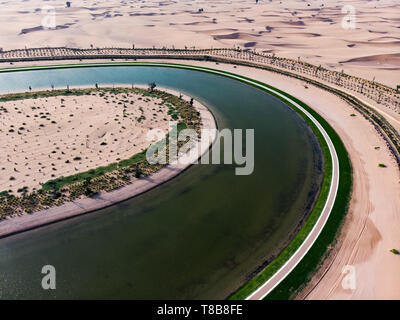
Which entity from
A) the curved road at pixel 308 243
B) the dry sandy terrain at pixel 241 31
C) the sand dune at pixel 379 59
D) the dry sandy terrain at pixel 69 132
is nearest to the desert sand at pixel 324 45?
the sand dune at pixel 379 59

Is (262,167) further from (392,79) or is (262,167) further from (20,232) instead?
(392,79)

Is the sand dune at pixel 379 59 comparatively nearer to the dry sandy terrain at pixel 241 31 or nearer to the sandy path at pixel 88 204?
the dry sandy terrain at pixel 241 31

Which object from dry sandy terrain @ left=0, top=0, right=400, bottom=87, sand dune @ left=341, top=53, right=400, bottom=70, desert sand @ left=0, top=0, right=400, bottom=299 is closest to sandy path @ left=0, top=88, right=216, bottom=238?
desert sand @ left=0, top=0, right=400, bottom=299

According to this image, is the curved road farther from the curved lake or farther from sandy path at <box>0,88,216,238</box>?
sandy path at <box>0,88,216,238</box>

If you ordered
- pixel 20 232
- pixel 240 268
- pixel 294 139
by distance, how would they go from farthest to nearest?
pixel 294 139 < pixel 20 232 < pixel 240 268

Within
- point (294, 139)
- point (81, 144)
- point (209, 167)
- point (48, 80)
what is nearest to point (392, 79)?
point (294, 139)

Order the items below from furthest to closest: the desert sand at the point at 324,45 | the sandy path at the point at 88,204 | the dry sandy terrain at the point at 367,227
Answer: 1. the sandy path at the point at 88,204
2. the desert sand at the point at 324,45
3. the dry sandy terrain at the point at 367,227

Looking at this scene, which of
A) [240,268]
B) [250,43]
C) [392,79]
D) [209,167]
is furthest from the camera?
[250,43]
